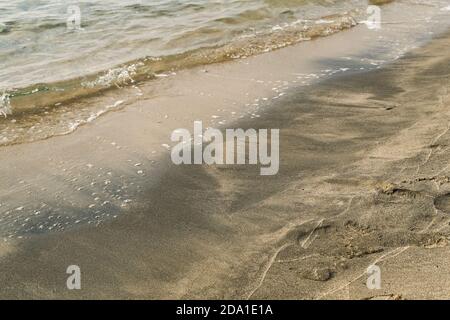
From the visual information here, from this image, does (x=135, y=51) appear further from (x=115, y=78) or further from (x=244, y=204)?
(x=244, y=204)

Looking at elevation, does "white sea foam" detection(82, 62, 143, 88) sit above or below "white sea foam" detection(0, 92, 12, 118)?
above

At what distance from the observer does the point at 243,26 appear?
10.0m

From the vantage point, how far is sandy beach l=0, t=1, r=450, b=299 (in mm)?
2908

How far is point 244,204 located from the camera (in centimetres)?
374

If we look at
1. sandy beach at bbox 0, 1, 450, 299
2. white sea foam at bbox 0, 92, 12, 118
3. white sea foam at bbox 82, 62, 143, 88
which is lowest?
sandy beach at bbox 0, 1, 450, 299

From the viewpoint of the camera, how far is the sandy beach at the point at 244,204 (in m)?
2.91

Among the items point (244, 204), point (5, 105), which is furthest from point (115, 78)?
point (244, 204)

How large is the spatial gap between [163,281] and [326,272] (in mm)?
995

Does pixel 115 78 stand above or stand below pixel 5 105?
above

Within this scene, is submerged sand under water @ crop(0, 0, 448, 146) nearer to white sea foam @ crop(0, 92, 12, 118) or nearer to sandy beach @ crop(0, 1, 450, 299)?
white sea foam @ crop(0, 92, 12, 118)

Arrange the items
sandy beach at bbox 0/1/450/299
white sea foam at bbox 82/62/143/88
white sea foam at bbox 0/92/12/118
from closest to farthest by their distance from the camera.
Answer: sandy beach at bbox 0/1/450/299, white sea foam at bbox 0/92/12/118, white sea foam at bbox 82/62/143/88

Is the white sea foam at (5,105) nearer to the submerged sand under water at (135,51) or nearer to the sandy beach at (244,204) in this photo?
the submerged sand under water at (135,51)

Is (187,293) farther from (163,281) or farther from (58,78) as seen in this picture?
(58,78)

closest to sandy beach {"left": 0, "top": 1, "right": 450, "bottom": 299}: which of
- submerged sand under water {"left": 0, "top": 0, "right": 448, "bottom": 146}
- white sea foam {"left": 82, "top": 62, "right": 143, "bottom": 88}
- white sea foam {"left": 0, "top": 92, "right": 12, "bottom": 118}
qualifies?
submerged sand under water {"left": 0, "top": 0, "right": 448, "bottom": 146}
